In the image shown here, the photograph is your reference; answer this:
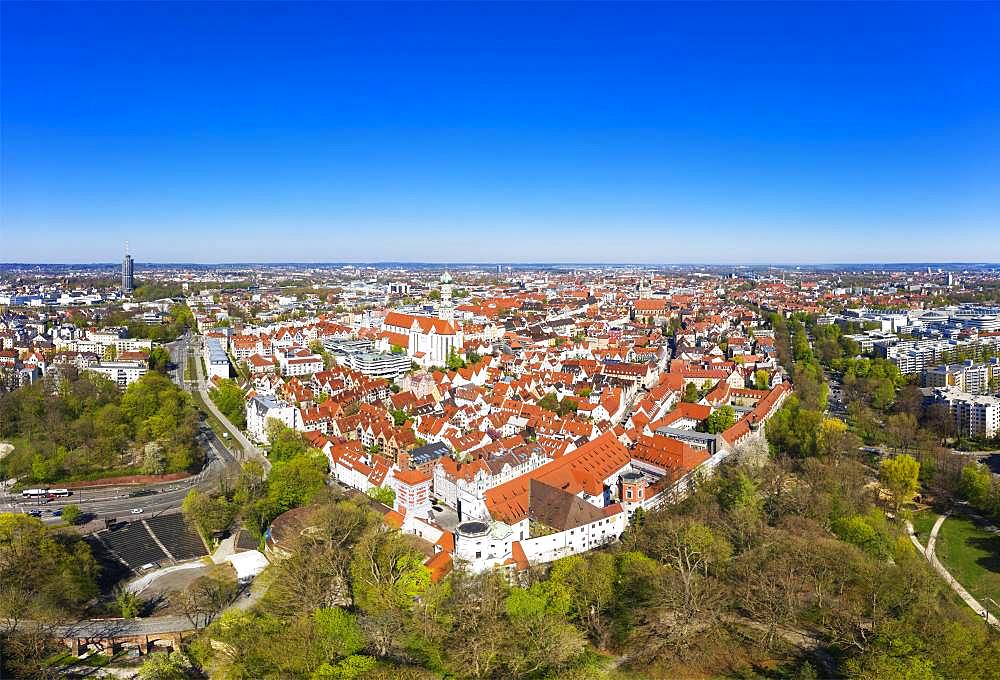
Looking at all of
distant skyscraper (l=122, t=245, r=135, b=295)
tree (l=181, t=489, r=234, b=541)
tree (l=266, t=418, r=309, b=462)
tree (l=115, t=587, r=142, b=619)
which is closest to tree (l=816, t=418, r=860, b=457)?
tree (l=266, t=418, r=309, b=462)

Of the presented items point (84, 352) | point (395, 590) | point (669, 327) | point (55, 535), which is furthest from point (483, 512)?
point (669, 327)

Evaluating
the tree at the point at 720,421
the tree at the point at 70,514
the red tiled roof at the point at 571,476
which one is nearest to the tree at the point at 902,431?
the tree at the point at 720,421

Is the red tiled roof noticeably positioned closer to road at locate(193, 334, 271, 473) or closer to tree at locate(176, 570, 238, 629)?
tree at locate(176, 570, 238, 629)

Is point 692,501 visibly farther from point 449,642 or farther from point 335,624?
point 335,624

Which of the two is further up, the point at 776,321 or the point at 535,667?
the point at 776,321

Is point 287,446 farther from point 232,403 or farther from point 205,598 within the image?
point 232,403
